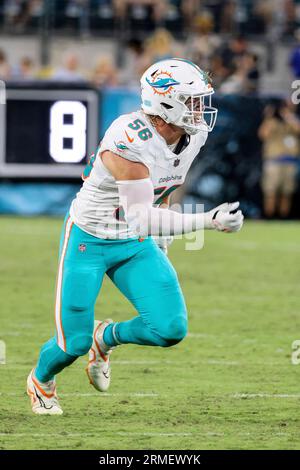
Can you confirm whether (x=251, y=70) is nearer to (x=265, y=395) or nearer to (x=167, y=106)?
(x=265, y=395)

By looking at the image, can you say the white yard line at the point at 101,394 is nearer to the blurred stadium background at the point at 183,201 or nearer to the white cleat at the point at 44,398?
the blurred stadium background at the point at 183,201

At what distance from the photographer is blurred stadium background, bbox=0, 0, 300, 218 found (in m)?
13.2

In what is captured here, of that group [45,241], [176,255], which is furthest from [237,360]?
[45,241]

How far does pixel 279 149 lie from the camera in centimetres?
1395

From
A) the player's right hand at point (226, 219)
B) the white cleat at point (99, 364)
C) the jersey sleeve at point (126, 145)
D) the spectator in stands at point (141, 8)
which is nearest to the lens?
the player's right hand at point (226, 219)

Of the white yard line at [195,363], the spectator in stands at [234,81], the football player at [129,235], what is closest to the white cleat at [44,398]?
the football player at [129,235]

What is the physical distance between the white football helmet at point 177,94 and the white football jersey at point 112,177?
0.32 feet

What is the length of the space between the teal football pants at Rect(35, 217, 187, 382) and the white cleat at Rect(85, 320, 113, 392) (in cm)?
29

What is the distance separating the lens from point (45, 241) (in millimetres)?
11984

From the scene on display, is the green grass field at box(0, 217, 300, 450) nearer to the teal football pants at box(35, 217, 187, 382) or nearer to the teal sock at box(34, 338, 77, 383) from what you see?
the teal sock at box(34, 338, 77, 383)

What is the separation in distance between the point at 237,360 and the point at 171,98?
78.1 inches

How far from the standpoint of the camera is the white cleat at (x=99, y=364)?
558 centimetres

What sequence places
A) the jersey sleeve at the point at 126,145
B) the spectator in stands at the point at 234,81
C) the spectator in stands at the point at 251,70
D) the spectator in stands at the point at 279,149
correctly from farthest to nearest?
1. the spectator in stands at the point at 251,70
2. the spectator in stands at the point at 234,81
3. the spectator in stands at the point at 279,149
4. the jersey sleeve at the point at 126,145
